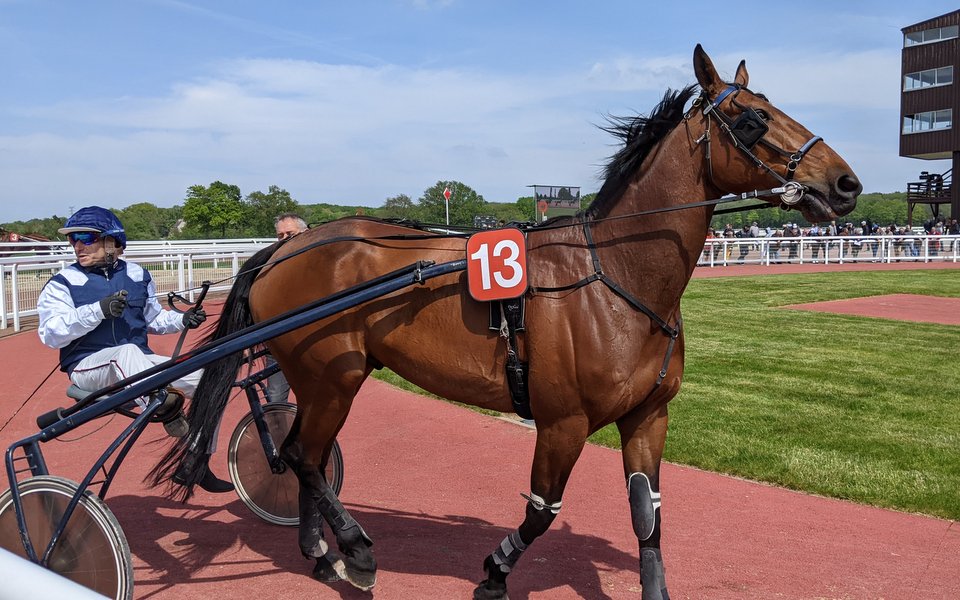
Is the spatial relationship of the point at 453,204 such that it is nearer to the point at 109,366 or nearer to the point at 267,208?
the point at 267,208

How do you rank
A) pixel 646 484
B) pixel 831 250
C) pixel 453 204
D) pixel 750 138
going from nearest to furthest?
pixel 750 138, pixel 646 484, pixel 453 204, pixel 831 250

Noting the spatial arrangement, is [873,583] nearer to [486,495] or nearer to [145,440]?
[486,495]

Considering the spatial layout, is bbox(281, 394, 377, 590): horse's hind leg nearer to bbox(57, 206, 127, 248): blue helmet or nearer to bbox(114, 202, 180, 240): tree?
bbox(57, 206, 127, 248): blue helmet

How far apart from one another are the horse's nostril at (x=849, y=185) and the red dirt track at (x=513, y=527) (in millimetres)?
1753

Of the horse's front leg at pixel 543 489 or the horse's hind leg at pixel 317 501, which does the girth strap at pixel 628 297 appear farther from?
the horse's hind leg at pixel 317 501

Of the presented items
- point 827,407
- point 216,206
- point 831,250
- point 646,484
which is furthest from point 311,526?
point 216,206

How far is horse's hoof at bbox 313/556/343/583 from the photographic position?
3.71 meters

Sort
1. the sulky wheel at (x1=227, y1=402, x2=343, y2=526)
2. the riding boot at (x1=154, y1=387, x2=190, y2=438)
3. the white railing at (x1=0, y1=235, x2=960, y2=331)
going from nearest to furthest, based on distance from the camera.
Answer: the riding boot at (x1=154, y1=387, x2=190, y2=438), the sulky wheel at (x1=227, y1=402, x2=343, y2=526), the white railing at (x1=0, y1=235, x2=960, y2=331)

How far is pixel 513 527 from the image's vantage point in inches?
169

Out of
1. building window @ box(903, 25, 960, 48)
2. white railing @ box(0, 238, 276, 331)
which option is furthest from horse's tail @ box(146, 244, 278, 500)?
building window @ box(903, 25, 960, 48)

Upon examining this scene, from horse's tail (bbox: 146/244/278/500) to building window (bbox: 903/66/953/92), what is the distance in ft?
140

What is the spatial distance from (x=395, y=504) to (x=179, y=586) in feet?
4.62

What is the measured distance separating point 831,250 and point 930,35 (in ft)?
65.0

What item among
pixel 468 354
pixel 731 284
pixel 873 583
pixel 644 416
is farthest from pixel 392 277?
pixel 731 284
